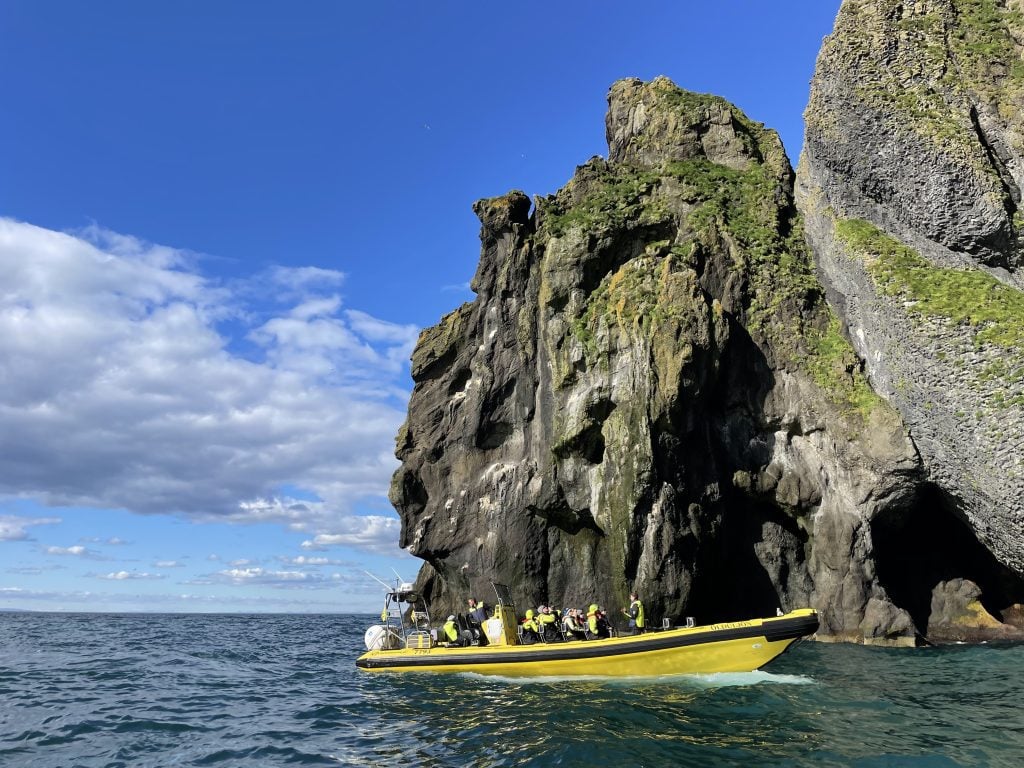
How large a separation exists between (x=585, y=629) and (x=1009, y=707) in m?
11.6

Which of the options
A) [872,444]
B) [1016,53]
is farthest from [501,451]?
[1016,53]

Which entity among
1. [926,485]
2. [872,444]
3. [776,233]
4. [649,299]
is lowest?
[926,485]

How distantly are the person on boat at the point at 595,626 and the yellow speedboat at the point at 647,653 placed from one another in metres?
0.91

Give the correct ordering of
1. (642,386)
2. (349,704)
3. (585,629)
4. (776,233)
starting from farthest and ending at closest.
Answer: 1. (776,233)
2. (642,386)
3. (585,629)
4. (349,704)

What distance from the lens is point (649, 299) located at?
3288cm

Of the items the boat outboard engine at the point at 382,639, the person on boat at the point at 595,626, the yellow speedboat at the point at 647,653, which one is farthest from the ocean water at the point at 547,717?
the person on boat at the point at 595,626

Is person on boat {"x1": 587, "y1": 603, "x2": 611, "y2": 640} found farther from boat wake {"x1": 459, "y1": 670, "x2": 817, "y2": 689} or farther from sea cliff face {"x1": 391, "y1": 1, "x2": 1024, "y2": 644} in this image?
sea cliff face {"x1": 391, "y1": 1, "x2": 1024, "y2": 644}

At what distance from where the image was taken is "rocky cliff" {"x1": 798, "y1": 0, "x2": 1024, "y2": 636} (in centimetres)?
2564

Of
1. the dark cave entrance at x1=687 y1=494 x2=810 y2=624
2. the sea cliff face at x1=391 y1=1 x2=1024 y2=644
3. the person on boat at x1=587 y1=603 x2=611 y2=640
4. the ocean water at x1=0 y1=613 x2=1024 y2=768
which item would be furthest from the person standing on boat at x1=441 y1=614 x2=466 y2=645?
the dark cave entrance at x1=687 y1=494 x2=810 y2=624

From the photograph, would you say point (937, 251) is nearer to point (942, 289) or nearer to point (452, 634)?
point (942, 289)

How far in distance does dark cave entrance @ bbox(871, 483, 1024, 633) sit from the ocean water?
4.72 metres

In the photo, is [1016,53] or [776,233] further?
[776,233]

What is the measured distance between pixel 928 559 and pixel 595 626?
18330mm

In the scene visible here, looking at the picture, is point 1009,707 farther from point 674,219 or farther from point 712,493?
point 674,219
